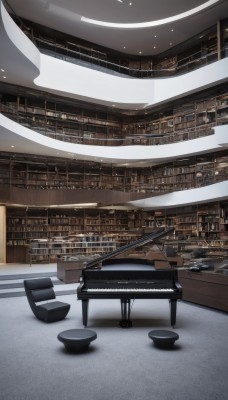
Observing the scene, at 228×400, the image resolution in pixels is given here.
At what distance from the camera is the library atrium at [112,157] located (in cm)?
613

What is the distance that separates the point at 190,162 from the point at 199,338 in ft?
38.3

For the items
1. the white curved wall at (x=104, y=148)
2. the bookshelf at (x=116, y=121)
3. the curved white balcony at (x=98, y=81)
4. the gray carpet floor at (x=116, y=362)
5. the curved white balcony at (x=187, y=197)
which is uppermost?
the curved white balcony at (x=98, y=81)

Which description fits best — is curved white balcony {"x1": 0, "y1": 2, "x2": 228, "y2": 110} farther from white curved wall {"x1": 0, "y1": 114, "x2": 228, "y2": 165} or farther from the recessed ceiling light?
the recessed ceiling light

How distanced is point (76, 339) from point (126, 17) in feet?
46.7

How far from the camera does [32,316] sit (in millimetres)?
5762

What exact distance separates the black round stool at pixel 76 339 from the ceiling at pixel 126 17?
12.8 m

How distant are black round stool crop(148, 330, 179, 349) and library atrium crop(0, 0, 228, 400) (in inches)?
37.1

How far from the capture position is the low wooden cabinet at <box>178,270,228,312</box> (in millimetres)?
5652

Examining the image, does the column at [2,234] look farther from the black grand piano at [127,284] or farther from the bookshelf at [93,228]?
the black grand piano at [127,284]

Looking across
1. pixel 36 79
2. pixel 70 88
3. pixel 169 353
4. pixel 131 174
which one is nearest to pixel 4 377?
pixel 169 353

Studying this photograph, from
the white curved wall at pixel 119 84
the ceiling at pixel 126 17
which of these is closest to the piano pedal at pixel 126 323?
the white curved wall at pixel 119 84

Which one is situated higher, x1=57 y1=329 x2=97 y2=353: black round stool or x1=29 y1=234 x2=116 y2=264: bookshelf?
x1=29 y1=234 x2=116 y2=264: bookshelf

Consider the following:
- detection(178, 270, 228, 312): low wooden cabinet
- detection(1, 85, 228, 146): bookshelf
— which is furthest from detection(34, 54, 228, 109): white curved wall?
detection(178, 270, 228, 312): low wooden cabinet

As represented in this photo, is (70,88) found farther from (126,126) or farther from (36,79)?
(126,126)
